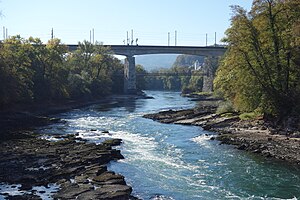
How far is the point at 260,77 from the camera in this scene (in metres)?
38.5

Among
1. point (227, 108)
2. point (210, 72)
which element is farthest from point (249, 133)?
point (210, 72)

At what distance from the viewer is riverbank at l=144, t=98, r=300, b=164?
94.1 ft

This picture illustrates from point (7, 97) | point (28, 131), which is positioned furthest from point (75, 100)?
point (28, 131)

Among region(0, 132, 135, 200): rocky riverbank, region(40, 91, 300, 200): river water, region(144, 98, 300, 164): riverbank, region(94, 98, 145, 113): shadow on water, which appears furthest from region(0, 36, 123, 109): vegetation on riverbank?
region(144, 98, 300, 164): riverbank

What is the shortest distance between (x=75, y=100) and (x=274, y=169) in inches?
2173

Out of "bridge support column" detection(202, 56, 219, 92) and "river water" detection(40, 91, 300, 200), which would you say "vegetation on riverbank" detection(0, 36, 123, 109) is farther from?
"bridge support column" detection(202, 56, 219, 92)

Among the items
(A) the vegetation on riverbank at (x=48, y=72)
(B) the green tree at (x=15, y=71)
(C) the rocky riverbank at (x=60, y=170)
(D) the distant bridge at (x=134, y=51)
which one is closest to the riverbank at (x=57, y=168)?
(C) the rocky riverbank at (x=60, y=170)

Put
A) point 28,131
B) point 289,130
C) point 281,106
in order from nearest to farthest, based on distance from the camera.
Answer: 1. point 289,130
2. point 281,106
3. point 28,131

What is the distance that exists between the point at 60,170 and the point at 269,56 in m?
23.9

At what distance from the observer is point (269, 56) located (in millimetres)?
38531

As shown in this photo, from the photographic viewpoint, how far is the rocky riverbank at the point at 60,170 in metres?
20.0

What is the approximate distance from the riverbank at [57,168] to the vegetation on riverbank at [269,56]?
15093 millimetres

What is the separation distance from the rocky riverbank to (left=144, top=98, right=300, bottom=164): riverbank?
33.4ft

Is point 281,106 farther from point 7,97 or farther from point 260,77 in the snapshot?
point 7,97
